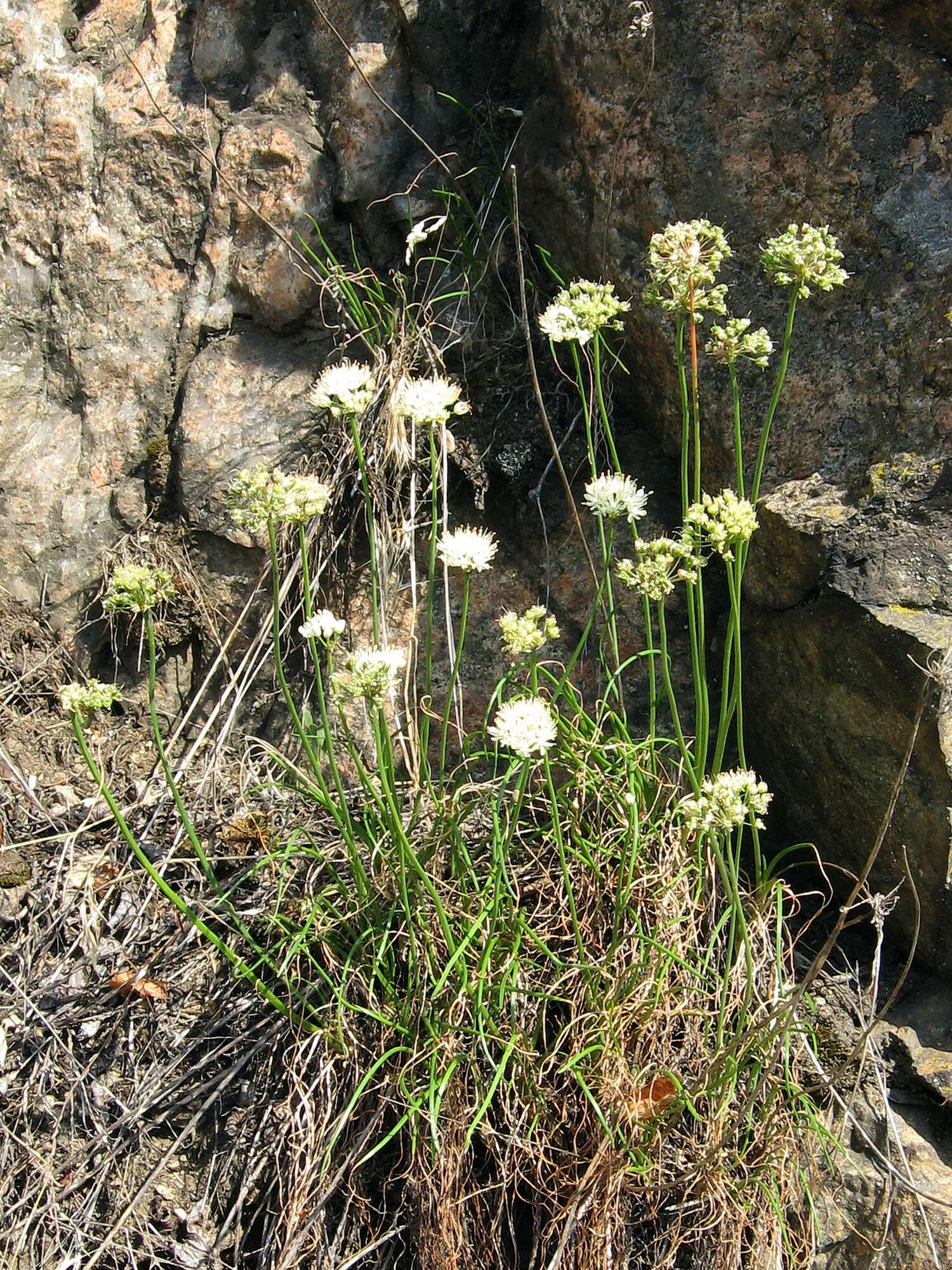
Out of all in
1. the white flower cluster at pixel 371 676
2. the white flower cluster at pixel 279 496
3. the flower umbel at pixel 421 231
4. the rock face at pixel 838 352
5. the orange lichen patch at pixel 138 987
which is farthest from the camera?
the flower umbel at pixel 421 231

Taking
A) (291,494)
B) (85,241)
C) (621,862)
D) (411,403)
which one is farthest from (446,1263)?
(85,241)

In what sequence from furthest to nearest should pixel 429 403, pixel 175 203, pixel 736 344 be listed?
pixel 175 203 → pixel 429 403 → pixel 736 344

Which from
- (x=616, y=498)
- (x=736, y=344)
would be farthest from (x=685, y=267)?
(x=616, y=498)

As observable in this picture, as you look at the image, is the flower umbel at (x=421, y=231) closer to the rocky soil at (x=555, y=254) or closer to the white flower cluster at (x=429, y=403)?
the rocky soil at (x=555, y=254)

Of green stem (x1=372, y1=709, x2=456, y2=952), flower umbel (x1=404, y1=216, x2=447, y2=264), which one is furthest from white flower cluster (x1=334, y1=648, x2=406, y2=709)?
flower umbel (x1=404, y1=216, x2=447, y2=264)

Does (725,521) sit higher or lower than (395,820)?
higher

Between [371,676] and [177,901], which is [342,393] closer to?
[371,676]

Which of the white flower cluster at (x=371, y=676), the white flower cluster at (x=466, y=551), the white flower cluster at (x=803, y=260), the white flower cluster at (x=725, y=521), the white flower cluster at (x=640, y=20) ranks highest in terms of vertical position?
the white flower cluster at (x=640, y=20)

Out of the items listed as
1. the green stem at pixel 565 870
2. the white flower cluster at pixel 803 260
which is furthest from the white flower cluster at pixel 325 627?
the white flower cluster at pixel 803 260
